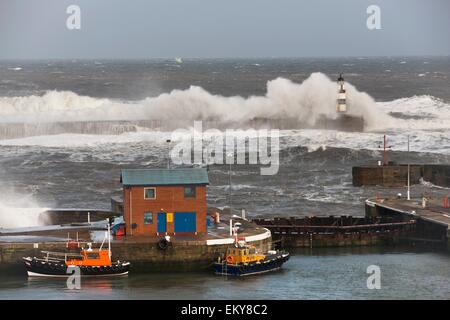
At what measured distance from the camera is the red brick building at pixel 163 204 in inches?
1928

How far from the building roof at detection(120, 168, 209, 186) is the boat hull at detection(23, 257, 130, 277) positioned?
3582mm

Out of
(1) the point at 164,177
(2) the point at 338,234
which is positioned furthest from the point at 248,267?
(2) the point at 338,234

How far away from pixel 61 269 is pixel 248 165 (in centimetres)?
3463

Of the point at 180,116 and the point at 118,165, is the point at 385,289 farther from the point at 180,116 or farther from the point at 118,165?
the point at 180,116

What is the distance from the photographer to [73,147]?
9119 cm

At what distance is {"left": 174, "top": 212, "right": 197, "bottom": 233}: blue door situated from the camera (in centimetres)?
4922

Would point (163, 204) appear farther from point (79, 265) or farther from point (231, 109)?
point (231, 109)

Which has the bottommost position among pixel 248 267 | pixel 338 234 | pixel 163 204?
pixel 338 234

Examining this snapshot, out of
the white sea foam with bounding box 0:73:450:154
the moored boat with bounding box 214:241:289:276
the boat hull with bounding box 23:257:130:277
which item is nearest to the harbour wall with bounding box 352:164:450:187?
the white sea foam with bounding box 0:73:450:154

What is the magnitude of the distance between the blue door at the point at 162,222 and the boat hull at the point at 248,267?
9.25ft

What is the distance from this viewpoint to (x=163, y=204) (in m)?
49.1

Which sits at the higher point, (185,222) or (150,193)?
(150,193)

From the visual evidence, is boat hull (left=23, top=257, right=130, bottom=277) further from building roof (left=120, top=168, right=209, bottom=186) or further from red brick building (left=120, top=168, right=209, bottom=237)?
building roof (left=120, top=168, right=209, bottom=186)

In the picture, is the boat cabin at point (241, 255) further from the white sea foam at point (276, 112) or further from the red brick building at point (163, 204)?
the white sea foam at point (276, 112)
